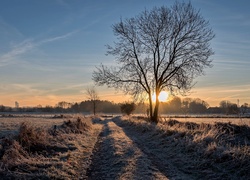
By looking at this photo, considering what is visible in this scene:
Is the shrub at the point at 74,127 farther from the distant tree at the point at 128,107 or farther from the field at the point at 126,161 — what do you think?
the distant tree at the point at 128,107

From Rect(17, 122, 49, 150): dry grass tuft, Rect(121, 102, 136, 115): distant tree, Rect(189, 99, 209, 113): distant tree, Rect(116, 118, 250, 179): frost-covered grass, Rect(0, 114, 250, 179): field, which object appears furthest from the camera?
Rect(189, 99, 209, 113): distant tree

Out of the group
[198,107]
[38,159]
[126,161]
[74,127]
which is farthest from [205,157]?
[198,107]

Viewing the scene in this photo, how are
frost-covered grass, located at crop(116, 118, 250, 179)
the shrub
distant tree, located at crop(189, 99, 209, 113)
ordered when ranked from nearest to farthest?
frost-covered grass, located at crop(116, 118, 250, 179) → the shrub → distant tree, located at crop(189, 99, 209, 113)

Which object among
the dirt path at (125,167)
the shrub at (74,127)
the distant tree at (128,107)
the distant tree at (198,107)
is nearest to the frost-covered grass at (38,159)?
the dirt path at (125,167)

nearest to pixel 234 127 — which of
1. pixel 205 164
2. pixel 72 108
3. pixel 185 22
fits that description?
pixel 205 164

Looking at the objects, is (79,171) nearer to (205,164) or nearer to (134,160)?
(134,160)

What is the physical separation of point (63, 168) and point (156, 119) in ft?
71.3

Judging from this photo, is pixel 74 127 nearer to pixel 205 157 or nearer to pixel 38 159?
pixel 38 159

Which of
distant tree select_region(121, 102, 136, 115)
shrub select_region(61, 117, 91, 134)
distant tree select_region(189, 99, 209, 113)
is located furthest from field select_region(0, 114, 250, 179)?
distant tree select_region(189, 99, 209, 113)

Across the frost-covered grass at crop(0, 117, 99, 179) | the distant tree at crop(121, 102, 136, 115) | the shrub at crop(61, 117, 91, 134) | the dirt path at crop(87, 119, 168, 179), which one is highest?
the distant tree at crop(121, 102, 136, 115)

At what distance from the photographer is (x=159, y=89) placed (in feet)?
99.7

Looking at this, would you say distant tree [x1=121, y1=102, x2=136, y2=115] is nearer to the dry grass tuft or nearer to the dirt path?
the dry grass tuft

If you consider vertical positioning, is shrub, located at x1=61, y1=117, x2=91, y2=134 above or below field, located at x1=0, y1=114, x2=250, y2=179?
above

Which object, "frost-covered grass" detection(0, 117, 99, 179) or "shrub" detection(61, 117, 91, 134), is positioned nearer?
"frost-covered grass" detection(0, 117, 99, 179)
